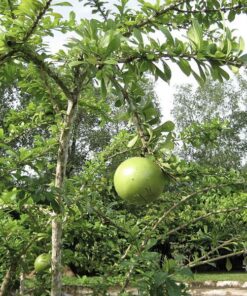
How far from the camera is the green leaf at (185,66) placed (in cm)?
90

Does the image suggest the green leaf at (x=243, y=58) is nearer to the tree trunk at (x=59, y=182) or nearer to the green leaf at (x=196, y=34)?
the green leaf at (x=196, y=34)

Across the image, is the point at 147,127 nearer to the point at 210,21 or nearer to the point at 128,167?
the point at 128,167

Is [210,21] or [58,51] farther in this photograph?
[210,21]

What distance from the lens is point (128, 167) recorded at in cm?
107

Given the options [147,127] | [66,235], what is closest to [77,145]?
[66,235]

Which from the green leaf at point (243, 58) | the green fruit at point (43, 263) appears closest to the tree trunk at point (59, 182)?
the green fruit at point (43, 263)

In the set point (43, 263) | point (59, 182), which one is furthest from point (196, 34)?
point (43, 263)

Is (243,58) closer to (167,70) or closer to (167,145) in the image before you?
(167,70)

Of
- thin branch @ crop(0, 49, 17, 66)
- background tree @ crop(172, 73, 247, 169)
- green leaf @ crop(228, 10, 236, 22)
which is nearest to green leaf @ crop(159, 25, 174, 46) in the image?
thin branch @ crop(0, 49, 17, 66)

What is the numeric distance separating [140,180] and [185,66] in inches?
11.1

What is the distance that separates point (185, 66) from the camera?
900 millimetres

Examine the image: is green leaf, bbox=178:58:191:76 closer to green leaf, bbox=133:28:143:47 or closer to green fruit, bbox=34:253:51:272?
green leaf, bbox=133:28:143:47

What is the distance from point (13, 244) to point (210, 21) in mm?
1250

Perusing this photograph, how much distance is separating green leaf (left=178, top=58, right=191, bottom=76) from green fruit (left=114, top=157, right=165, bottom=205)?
24cm
